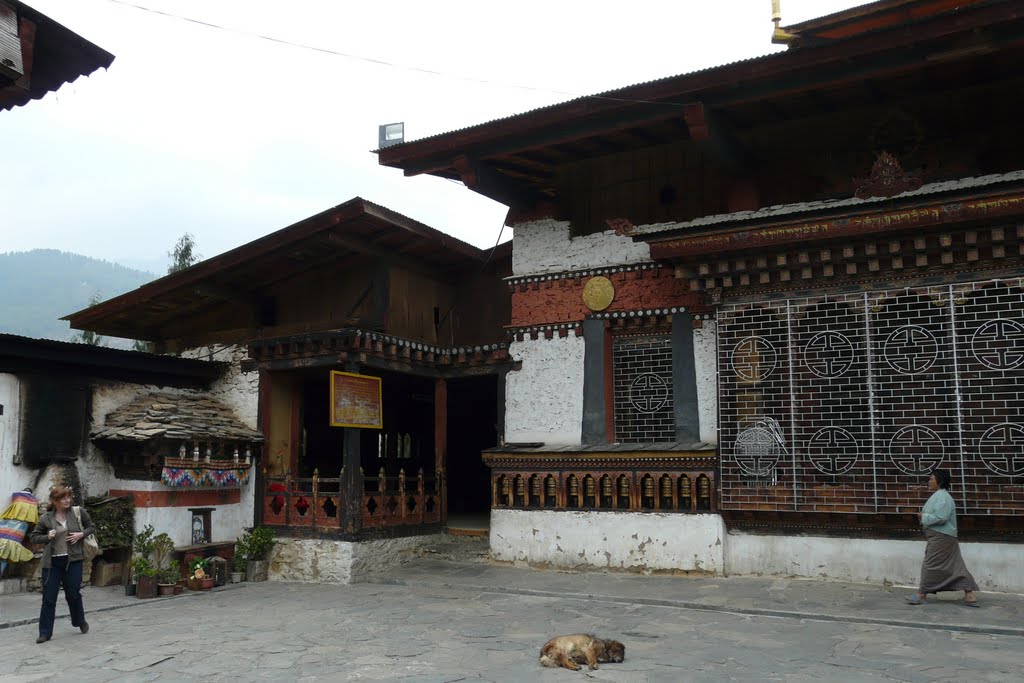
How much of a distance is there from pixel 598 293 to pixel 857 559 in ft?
16.6

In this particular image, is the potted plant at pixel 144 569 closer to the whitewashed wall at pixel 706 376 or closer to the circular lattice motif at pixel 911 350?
the whitewashed wall at pixel 706 376

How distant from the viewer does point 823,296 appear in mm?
10586

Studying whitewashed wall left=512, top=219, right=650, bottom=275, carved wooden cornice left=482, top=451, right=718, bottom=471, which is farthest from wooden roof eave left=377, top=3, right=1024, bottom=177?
carved wooden cornice left=482, top=451, right=718, bottom=471

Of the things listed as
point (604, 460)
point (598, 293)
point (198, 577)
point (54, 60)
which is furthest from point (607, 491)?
point (54, 60)

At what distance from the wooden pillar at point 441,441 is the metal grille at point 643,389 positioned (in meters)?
3.42

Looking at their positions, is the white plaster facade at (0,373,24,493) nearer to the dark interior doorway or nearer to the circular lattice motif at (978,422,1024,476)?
the dark interior doorway

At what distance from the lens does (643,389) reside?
1230 cm

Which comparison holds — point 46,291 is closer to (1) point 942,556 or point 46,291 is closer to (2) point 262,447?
(2) point 262,447

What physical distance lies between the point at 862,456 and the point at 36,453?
11.0 meters

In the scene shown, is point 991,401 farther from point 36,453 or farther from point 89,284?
point 89,284

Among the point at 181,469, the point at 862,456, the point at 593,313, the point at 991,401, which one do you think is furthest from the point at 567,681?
the point at 181,469

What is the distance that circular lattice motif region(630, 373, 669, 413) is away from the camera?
39.8 ft

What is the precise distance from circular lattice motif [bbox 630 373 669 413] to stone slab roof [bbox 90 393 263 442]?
20.0 feet

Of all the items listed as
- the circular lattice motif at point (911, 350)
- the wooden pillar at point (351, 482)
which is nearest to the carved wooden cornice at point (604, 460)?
the wooden pillar at point (351, 482)
